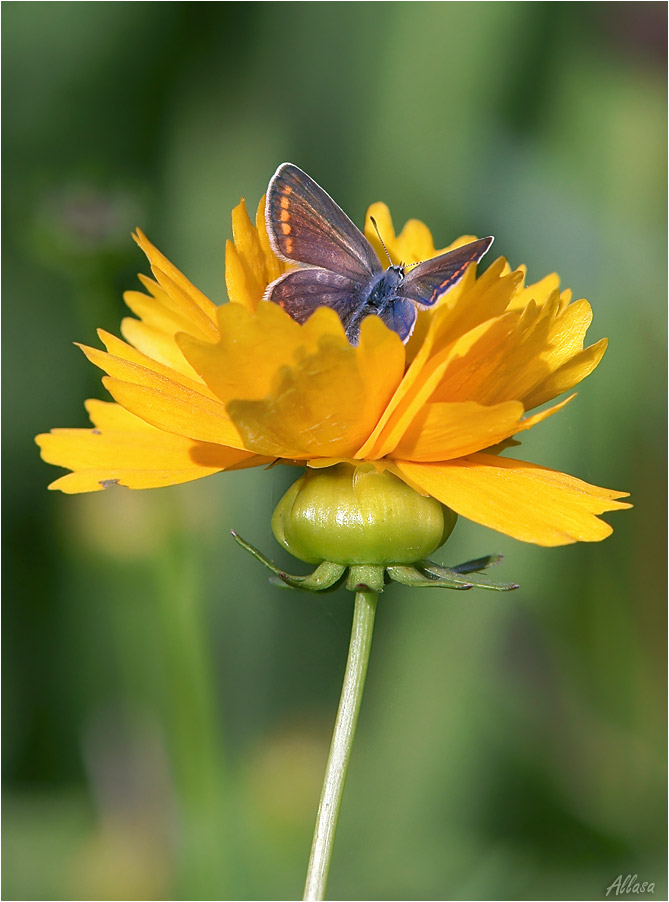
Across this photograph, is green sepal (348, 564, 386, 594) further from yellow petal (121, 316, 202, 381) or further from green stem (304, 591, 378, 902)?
yellow petal (121, 316, 202, 381)

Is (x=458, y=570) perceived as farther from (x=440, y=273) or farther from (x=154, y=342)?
(x=154, y=342)

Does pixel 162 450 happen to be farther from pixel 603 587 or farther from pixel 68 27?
pixel 68 27

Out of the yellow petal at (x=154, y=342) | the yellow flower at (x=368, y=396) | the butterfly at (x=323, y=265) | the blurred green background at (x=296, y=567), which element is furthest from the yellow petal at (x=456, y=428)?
the blurred green background at (x=296, y=567)

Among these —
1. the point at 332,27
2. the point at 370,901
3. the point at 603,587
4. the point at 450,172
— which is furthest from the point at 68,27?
the point at 370,901

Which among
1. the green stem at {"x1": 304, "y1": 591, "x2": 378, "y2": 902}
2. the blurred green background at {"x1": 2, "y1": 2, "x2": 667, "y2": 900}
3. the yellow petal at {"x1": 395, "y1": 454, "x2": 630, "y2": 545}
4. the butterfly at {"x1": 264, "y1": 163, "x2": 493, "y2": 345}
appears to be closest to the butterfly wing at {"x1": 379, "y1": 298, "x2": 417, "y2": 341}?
the butterfly at {"x1": 264, "y1": 163, "x2": 493, "y2": 345}

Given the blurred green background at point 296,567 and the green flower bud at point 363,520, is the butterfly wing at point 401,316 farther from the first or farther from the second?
the blurred green background at point 296,567

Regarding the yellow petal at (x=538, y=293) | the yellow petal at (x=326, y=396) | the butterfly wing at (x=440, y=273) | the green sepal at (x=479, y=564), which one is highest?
the yellow petal at (x=538, y=293)
